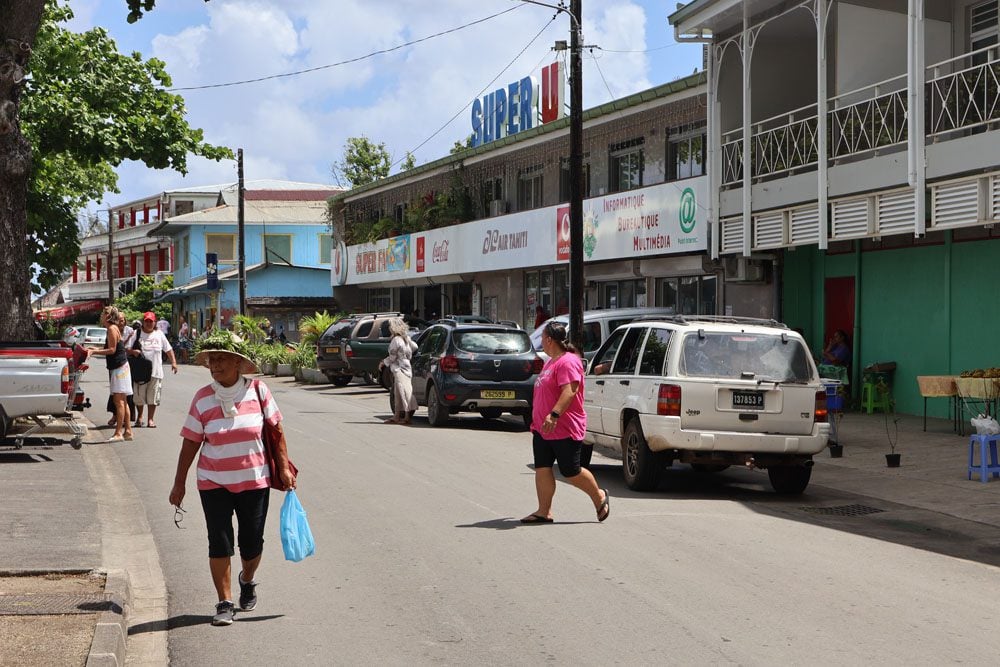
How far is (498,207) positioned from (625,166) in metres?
7.57

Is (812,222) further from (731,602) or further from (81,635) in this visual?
(81,635)

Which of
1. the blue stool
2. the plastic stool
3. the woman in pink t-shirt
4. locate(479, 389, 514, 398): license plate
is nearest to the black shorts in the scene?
the woman in pink t-shirt

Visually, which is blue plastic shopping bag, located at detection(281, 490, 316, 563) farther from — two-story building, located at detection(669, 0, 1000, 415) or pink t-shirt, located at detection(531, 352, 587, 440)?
two-story building, located at detection(669, 0, 1000, 415)

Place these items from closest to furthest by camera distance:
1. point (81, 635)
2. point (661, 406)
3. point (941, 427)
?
point (81, 635), point (661, 406), point (941, 427)

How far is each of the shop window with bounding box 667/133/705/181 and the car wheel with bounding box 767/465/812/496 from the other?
42.5 ft

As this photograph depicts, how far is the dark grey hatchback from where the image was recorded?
1934 centimetres

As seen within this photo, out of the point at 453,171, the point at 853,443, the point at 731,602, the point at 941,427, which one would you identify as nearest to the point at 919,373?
the point at 941,427

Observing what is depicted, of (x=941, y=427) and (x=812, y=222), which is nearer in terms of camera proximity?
(x=941, y=427)

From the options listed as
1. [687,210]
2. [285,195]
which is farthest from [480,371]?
[285,195]

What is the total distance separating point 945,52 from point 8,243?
14356 millimetres

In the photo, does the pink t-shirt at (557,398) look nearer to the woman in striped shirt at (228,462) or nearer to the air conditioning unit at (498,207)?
the woman in striped shirt at (228,462)

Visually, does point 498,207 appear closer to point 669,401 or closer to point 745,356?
point 745,356

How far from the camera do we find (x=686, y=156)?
26.2 m

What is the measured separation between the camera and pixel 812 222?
2008 cm
